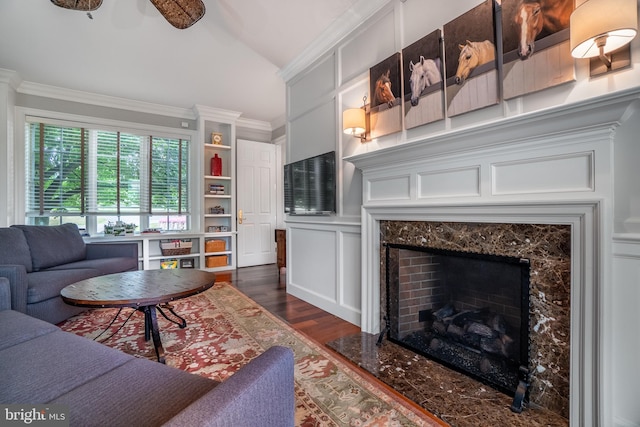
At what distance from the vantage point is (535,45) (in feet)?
4.99

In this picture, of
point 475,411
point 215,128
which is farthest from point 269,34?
point 475,411

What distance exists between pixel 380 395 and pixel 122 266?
327cm

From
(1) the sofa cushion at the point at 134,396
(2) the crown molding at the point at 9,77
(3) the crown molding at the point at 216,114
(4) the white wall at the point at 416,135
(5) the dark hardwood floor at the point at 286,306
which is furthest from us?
(3) the crown molding at the point at 216,114

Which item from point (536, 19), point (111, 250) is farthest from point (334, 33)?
point (111, 250)

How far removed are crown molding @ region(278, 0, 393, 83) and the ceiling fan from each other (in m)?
1.15

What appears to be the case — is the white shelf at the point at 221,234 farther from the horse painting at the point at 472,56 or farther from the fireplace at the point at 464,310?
the horse painting at the point at 472,56

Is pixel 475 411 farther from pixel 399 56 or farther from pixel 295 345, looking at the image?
pixel 399 56

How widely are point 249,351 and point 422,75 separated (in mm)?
2413

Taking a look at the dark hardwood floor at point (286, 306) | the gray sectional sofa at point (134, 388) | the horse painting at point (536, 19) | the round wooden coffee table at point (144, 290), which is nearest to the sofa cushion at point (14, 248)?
the round wooden coffee table at point (144, 290)

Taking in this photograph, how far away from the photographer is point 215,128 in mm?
5441

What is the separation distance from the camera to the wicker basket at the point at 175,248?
4723 mm

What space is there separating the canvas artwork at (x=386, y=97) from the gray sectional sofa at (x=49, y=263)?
3.12m

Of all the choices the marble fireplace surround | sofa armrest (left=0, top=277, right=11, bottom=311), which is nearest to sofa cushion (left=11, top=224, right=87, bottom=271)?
sofa armrest (left=0, top=277, right=11, bottom=311)

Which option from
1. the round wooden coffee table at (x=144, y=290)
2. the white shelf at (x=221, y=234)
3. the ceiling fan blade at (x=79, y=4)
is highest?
the ceiling fan blade at (x=79, y=4)
